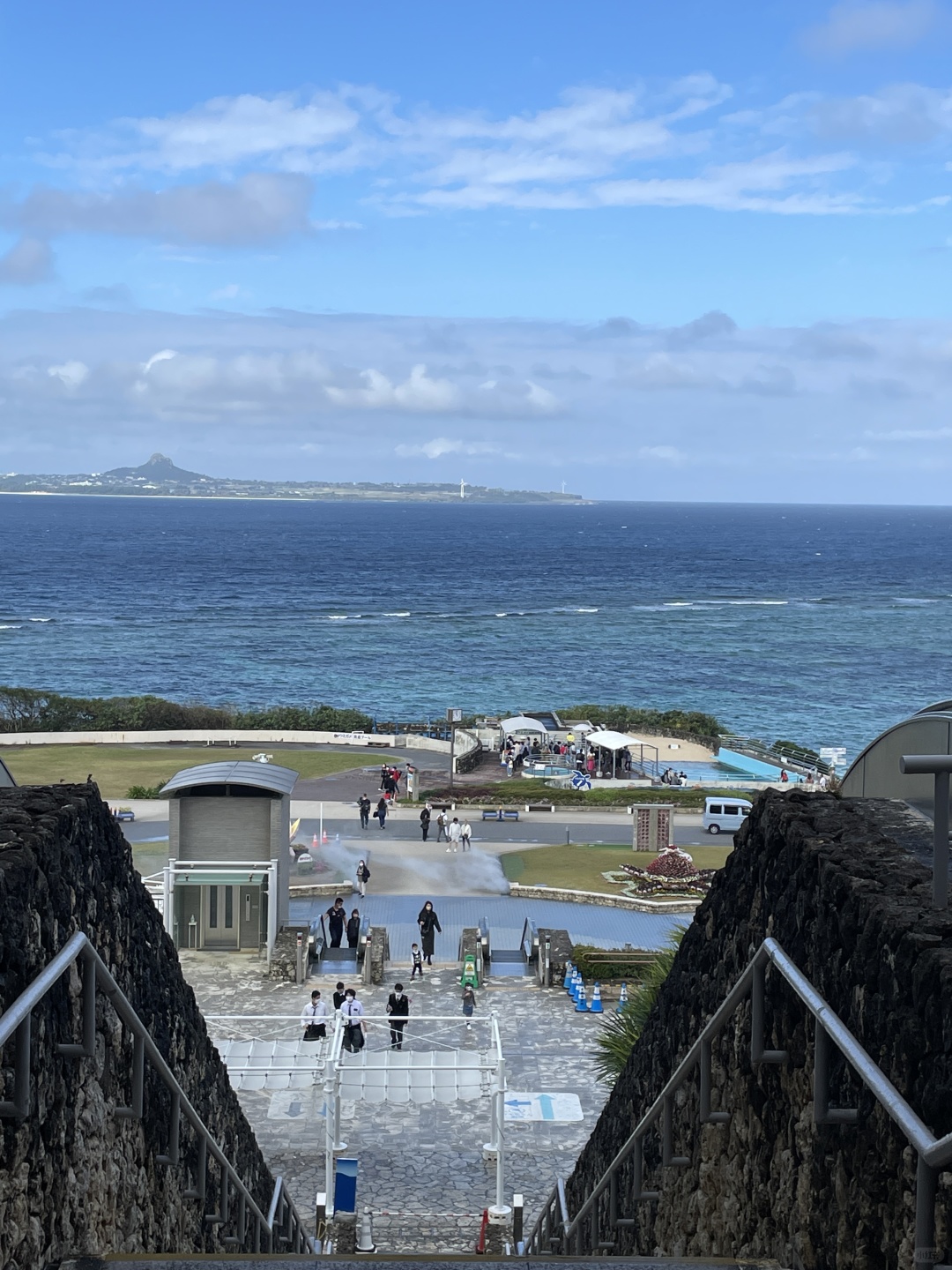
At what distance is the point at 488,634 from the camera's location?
97312 millimetres

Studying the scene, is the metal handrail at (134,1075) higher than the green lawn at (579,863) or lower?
higher

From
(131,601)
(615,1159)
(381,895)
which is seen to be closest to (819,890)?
(615,1159)

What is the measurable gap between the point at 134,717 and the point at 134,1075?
155 ft

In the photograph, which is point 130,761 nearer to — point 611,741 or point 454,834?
point 454,834

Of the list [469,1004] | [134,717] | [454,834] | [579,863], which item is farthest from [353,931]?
[134,717]

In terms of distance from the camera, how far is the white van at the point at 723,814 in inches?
1222

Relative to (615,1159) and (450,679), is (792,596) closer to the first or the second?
(450,679)

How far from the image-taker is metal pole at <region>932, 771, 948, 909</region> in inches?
119

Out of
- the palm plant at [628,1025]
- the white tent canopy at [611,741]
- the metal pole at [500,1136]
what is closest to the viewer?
the metal pole at [500,1136]

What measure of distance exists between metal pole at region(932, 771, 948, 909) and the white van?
27872 millimetres

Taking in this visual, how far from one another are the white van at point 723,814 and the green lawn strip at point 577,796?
9.36 ft

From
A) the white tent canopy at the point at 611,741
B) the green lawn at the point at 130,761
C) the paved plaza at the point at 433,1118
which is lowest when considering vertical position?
the paved plaza at the point at 433,1118

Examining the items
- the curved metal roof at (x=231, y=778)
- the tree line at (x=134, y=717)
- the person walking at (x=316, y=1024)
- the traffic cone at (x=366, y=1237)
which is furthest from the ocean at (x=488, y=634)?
the traffic cone at (x=366, y=1237)

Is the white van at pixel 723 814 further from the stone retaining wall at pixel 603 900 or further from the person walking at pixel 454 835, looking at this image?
the person walking at pixel 454 835
